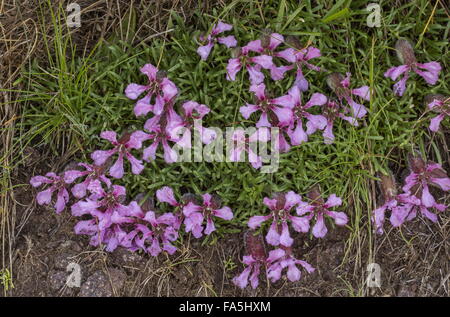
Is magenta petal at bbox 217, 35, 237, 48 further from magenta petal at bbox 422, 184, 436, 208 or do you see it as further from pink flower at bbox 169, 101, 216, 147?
magenta petal at bbox 422, 184, 436, 208

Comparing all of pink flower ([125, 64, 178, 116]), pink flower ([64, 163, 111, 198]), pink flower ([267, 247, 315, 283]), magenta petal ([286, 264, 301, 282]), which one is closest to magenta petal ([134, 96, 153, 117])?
pink flower ([125, 64, 178, 116])

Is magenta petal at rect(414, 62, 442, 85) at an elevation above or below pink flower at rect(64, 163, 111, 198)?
above

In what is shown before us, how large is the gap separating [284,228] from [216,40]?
95cm

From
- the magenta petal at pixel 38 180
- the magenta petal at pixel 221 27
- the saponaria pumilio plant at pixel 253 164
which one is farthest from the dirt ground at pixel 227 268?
the magenta petal at pixel 221 27

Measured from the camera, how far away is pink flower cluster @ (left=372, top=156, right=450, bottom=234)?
8.50 ft

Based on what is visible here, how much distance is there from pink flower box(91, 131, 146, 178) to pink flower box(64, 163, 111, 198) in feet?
0.13

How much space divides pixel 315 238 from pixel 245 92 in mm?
815

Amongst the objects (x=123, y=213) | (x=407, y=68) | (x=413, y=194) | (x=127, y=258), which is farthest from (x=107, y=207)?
(x=407, y=68)

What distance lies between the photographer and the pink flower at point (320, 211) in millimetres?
2580

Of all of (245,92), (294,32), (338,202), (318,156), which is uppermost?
(294,32)

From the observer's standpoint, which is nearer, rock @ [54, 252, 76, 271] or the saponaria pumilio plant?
the saponaria pumilio plant

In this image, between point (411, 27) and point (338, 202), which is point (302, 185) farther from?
point (411, 27)
